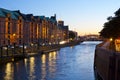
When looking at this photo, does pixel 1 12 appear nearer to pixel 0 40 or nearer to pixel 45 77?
pixel 0 40

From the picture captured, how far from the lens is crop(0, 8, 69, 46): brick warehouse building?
10519cm

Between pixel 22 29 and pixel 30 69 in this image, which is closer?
pixel 30 69

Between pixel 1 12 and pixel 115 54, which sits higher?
pixel 1 12

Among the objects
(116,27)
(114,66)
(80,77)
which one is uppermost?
(116,27)

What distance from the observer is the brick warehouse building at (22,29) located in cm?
10519

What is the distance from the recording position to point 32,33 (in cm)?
13775

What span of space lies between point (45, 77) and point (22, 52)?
42233 millimetres

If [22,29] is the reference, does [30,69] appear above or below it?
below

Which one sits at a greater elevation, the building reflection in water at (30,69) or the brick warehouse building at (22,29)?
→ the brick warehouse building at (22,29)

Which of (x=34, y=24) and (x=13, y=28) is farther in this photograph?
(x=34, y=24)

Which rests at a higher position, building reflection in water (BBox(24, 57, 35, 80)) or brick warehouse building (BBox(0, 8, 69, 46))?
brick warehouse building (BBox(0, 8, 69, 46))

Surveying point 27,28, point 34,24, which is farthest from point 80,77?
point 34,24

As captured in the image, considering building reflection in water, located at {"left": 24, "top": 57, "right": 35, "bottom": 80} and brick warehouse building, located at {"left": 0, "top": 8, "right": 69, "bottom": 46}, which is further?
brick warehouse building, located at {"left": 0, "top": 8, "right": 69, "bottom": 46}

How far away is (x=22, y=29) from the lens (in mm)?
123812
